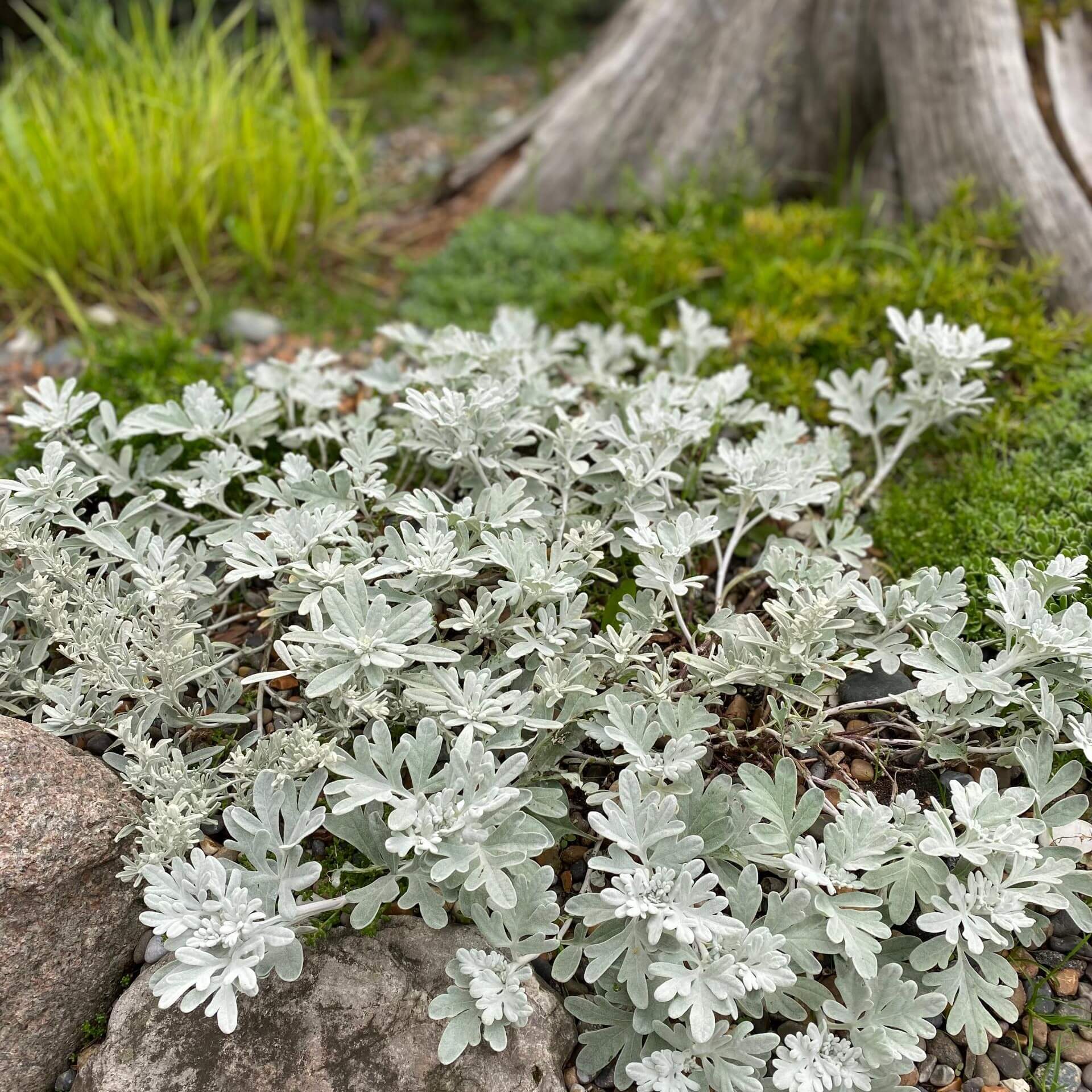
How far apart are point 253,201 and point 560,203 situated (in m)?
1.52

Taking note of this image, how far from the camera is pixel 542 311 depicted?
4.30 meters

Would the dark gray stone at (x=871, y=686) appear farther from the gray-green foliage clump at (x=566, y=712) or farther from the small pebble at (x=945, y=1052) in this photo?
the small pebble at (x=945, y=1052)

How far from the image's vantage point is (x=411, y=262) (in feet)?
15.4

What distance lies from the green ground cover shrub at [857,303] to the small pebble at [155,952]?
2.21 metres

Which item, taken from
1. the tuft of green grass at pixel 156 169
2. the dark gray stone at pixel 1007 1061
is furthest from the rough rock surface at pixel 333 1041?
the tuft of green grass at pixel 156 169

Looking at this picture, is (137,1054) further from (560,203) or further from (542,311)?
(560,203)

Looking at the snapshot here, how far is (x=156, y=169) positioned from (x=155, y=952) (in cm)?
338

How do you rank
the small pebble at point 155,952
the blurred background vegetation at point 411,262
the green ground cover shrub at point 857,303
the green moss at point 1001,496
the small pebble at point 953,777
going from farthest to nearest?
the blurred background vegetation at point 411,262 → the green ground cover shrub at point 857,303 → the green moss at point 1001,496 → the small pebble at point 953,777 → the small pebble at point 155,952

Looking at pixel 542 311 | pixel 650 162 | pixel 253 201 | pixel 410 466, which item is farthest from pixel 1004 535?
pixel 253 201

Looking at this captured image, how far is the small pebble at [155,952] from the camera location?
2.22 metres

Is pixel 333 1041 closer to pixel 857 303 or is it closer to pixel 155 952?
pixel 155 952

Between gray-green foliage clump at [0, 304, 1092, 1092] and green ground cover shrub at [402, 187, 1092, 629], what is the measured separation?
11.9 inches

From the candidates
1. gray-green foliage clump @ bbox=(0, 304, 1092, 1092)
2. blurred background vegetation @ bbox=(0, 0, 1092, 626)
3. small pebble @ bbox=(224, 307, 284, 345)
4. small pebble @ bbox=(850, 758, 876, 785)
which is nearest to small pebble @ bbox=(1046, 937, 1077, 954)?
gray-green foliage clump @ bbox=(0, 304, 1092, 1092)

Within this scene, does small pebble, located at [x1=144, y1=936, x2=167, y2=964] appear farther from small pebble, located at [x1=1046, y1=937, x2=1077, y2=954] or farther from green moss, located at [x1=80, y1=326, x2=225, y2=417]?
small pebble, located at [x1=1046, y1=937, x2=1077, y2=954]
